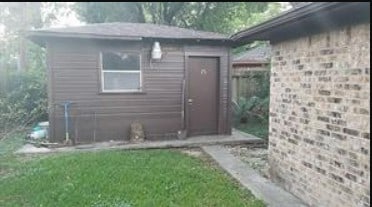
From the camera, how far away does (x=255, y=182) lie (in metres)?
5.74

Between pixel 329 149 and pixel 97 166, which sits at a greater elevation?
pixel 329 149

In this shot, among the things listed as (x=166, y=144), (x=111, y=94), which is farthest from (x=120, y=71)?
(x=166, y=144)

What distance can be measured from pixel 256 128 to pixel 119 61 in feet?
15.4

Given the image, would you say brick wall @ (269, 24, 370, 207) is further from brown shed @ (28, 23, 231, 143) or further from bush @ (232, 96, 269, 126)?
bush @ (232, 96, 269, 126)

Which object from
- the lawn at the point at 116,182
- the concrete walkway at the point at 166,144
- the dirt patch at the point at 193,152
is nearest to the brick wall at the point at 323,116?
the lawn at the point at 116,182

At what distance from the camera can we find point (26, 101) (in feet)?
40.4

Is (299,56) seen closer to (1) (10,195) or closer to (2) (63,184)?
(2) (63,184)

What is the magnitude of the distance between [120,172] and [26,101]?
7.51 m

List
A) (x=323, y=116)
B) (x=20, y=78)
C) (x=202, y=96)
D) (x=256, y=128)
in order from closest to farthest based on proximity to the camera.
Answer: (x=323, y=116) → (x=202, y=96) → (x=256, y=128) → (x=20, y=78)

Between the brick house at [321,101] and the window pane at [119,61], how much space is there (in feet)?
13.4

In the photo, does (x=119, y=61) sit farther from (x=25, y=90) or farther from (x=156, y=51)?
(x=25, y=90)

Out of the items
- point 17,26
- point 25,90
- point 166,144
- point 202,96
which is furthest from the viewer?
point 17,26

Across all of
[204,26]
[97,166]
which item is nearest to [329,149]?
[97,166]

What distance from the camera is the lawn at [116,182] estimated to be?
4.90 meters
